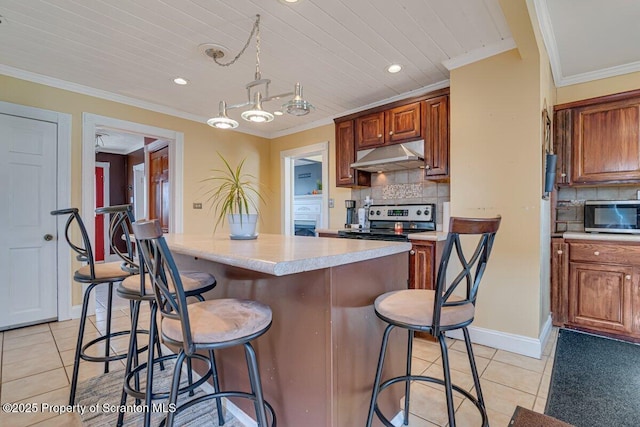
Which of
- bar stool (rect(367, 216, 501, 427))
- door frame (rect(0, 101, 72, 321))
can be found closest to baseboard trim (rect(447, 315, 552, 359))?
bar stool (rect(367, 216, 501, 427))

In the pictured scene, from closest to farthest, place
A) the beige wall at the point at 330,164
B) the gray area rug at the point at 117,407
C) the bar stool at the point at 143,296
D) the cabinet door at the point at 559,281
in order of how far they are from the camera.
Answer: the bar stool at the point at 143,296
the gray area rug at the point at 117,407
the cabinet door at the point at 559,281
the beige wall at the point at 330,164

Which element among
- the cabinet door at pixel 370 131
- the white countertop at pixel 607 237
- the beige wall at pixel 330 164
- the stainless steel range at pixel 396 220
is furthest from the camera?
the beige wall at pixel 330 164

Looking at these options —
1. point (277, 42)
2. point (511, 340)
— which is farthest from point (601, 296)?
point (277, 42)

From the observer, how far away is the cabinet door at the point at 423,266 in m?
2.62

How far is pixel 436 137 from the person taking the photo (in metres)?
2.99

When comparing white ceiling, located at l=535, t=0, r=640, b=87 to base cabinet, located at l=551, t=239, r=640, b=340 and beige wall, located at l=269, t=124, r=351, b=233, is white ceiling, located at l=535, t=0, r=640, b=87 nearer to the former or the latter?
base cabinet, located at l=551, t=239, r=640, b=340

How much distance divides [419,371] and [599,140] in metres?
2.67

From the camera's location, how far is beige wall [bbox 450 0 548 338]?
2.31 metres

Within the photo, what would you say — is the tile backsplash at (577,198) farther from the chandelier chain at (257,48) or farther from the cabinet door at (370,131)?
the chandelier chain at (257,48)

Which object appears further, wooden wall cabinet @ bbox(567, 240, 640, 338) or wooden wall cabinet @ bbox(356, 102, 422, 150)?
wooden wall cabinet @ bbox(356, 102, 422, 150)

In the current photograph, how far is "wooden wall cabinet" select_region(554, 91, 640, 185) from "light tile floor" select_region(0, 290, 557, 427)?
1.51 meters

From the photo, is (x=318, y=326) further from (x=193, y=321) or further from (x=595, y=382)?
(x=595, y=382)

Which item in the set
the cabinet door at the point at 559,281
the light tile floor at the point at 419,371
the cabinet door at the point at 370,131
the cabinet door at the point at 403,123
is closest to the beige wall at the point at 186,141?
the light tile floor at the point at 419,371

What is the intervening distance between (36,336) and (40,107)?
221cm
